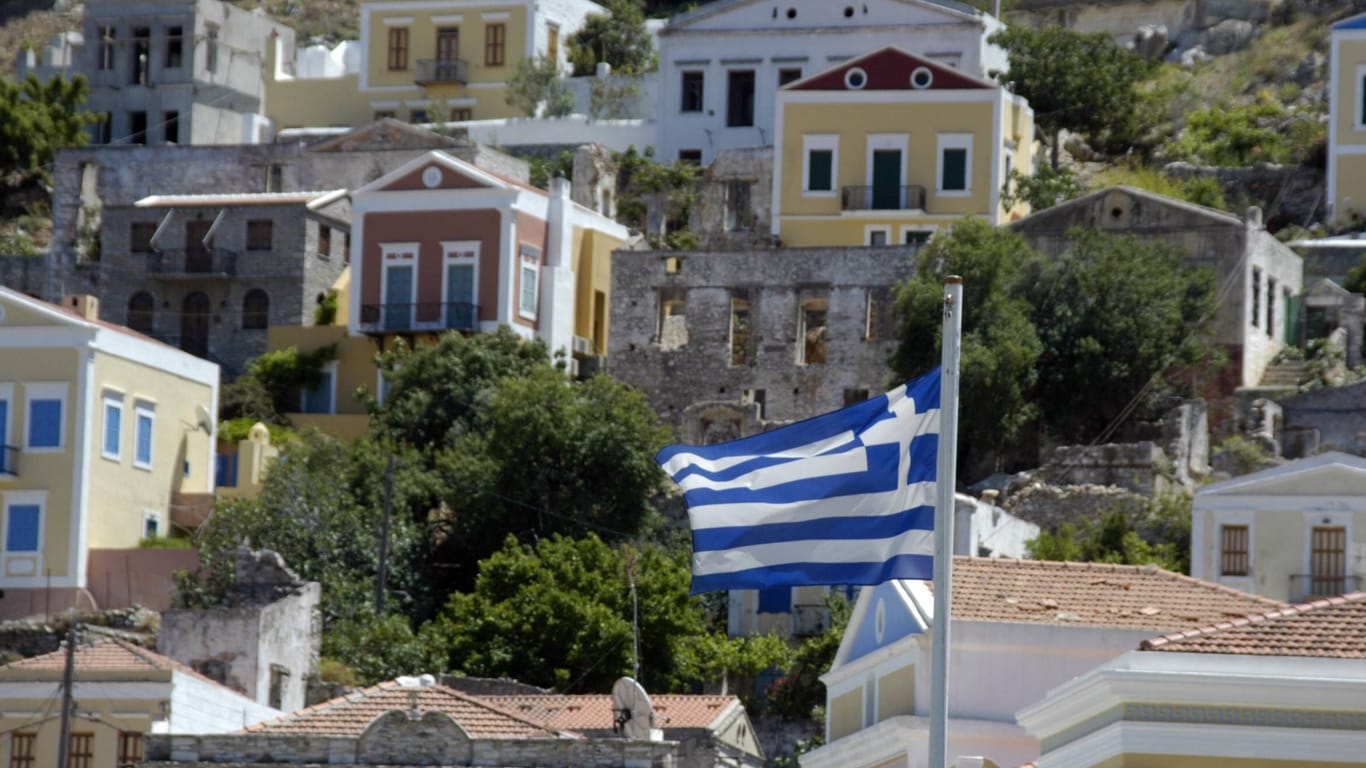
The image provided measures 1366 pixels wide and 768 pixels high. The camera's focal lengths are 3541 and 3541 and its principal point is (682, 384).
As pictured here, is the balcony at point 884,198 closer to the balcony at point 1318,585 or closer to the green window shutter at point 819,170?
the green window shutter at point 819,170

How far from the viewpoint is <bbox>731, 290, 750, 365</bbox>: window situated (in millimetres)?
80188

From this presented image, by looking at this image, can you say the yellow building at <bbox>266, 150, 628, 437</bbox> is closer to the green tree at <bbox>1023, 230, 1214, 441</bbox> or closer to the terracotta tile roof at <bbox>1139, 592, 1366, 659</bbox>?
the green tree at <bbox>1023, 230, 1214, 441</bbox>

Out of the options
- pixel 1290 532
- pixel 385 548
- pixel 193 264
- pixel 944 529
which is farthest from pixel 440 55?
pixel 944 529

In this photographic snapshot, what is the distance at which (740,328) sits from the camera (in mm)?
81250

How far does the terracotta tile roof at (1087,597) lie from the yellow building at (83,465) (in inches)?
1206

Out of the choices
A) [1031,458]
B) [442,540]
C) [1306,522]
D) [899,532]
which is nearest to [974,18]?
[1031,458]

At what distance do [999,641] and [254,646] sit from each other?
855 inches

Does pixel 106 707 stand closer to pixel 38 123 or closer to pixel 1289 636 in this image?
pixel 1289 636

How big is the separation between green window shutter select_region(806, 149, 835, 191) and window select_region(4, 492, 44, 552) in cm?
2303

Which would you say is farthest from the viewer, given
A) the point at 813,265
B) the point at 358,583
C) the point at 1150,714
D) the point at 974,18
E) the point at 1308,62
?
the point at 1308,62

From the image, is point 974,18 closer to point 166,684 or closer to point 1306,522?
point 1306,522

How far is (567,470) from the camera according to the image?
71.3 m

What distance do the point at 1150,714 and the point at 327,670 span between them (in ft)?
115

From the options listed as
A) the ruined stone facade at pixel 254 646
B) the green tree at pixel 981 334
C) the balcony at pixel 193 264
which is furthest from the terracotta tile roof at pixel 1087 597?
the balcony at pixel 193 264
